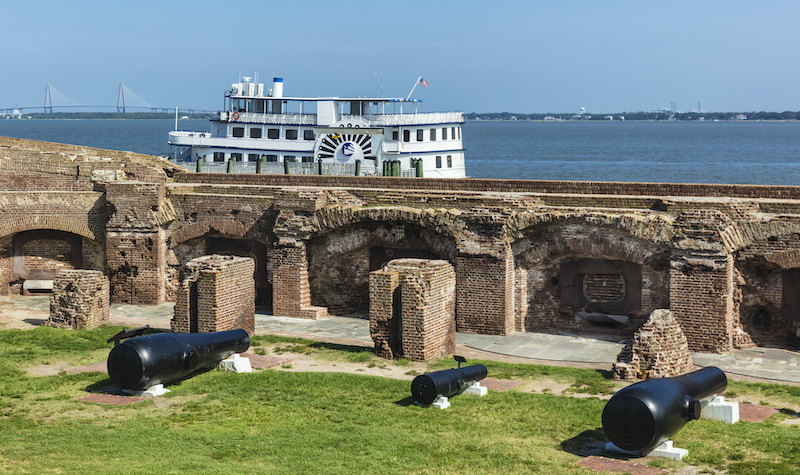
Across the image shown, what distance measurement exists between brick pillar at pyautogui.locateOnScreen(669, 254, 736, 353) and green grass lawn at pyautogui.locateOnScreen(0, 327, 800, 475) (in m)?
2.97

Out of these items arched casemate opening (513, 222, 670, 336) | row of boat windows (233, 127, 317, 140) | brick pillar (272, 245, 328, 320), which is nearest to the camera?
arched casemate opening (513, 222, 670, 336)

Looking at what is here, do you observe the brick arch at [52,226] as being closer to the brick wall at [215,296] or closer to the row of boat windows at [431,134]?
the brick wall at [215,296]

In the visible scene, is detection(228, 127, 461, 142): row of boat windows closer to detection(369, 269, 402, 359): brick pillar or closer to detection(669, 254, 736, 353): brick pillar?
detection(669, 254, 736, 353): brick pillar

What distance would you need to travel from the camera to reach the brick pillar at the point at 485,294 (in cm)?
1962

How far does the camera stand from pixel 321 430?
484 inches

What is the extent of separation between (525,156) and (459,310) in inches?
3179

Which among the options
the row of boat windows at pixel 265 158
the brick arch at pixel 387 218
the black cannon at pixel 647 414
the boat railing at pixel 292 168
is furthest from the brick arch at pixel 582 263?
the row of boat windows at pixel 265 158

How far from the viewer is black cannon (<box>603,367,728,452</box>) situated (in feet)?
35.9

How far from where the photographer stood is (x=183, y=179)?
25.2 metres

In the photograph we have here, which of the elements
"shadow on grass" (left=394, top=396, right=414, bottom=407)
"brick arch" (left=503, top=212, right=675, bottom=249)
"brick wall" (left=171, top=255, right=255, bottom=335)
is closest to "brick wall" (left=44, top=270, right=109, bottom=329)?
"brick wall" (left=171, top=255, right=255, bottom=335)

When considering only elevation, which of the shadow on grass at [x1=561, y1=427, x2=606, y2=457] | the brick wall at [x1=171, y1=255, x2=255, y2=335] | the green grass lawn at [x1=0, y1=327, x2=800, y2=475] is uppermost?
the brick wall at [x1=171, y1=255, x2=255, y2=335]

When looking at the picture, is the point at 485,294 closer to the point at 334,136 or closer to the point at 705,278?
the point at 705,278

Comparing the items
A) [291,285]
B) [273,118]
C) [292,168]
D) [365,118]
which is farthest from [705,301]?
[273,118]

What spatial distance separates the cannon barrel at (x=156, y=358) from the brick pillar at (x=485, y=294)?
6230 millimetres
